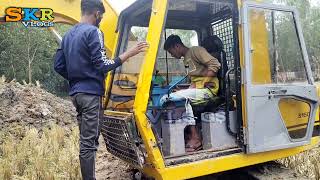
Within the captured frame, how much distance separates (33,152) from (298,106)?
13.0 ft

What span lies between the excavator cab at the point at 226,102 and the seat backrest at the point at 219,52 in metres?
0.01

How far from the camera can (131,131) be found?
11.5 feet

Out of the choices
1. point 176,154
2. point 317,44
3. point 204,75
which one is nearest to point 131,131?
point 176,154

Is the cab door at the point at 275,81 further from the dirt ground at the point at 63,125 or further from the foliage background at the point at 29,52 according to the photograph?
the foliage background at the point at 29,52

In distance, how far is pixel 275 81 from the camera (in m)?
4.07

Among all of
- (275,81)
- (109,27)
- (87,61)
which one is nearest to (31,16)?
(109,27)

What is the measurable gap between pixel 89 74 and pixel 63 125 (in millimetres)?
6401

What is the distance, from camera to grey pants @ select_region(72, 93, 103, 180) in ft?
11.4

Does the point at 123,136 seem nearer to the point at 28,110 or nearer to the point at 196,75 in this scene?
the point at 196,75

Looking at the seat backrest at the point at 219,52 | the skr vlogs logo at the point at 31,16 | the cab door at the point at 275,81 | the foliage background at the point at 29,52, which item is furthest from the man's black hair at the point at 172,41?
the foliage background at the point at 29,52

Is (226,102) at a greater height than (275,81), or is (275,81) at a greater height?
(275,81)

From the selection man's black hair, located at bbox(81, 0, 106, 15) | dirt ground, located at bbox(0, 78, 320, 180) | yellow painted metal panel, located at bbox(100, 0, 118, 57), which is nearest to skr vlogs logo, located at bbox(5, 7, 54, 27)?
yellow painted metal panel, located at bbox(100, 0, 118, 57)

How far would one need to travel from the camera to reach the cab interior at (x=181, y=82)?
3789mm

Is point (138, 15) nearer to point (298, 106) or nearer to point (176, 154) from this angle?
point (176, 154)
